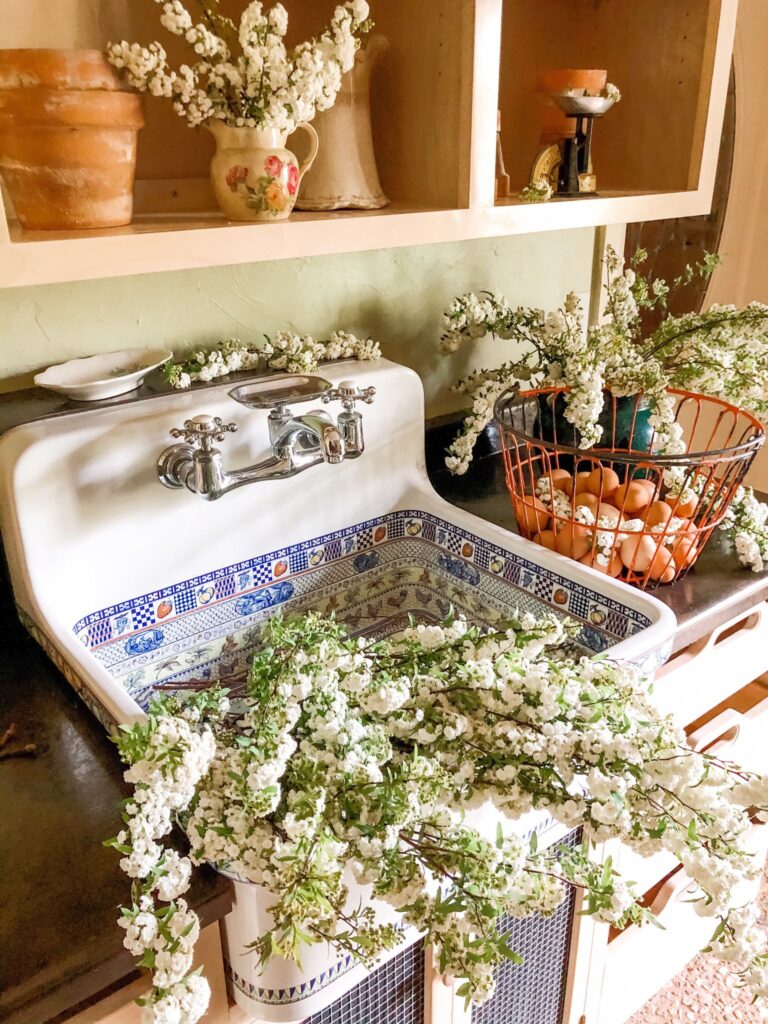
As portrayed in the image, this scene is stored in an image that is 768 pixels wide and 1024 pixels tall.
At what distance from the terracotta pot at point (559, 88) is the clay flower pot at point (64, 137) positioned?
23.4 inches

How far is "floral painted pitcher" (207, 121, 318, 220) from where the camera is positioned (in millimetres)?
821

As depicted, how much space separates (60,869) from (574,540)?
0.68 meters

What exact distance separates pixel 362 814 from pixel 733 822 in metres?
0.26

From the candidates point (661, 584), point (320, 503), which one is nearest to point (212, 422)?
point (320, 503)

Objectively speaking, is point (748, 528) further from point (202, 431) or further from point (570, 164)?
point (202, 431)

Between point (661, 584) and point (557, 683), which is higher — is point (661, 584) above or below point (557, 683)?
below

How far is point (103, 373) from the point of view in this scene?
977 millimetres

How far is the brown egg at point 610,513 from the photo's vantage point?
1.03 metres

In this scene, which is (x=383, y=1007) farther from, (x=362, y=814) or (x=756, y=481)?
(x=756, y=481)

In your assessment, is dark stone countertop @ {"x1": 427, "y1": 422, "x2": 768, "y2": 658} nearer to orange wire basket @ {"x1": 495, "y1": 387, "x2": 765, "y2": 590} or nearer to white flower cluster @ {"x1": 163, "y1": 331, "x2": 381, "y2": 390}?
orange wire basket @ {"x1": 495, "y1": 387, "x2": 765, "y2": 590}

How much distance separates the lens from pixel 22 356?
950 mm

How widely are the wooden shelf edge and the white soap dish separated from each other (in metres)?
0.17

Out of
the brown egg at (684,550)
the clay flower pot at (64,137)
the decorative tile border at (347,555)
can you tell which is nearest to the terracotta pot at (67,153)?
the clay flower pot at (64,137)

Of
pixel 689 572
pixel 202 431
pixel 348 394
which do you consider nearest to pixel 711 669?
pixel 689 572
